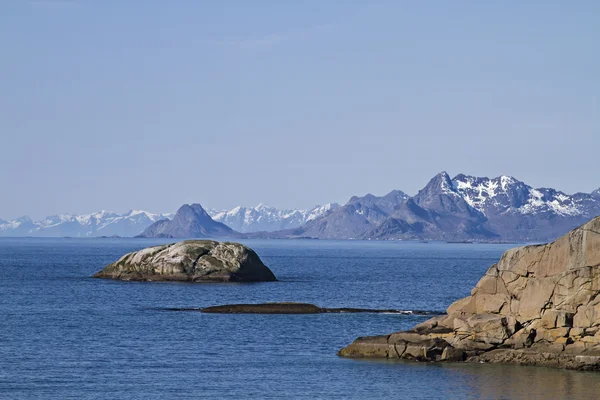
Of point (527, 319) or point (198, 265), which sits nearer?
point (527, 319)

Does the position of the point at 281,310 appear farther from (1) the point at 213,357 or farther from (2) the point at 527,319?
(2) the point at 527,319

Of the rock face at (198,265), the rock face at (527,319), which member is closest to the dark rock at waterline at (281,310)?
the rock face at (527,319)

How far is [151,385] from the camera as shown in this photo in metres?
48.5

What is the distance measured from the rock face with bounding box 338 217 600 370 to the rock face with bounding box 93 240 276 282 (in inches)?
2628

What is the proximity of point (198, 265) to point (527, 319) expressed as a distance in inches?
2909

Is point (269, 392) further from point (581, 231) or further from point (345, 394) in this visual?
point (581, 231)

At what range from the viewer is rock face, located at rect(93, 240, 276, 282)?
404ft

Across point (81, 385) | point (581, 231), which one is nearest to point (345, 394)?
point (81, 385)

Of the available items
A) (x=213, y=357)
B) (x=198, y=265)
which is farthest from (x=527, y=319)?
(x=198, y=265)

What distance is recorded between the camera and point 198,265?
4867 inches

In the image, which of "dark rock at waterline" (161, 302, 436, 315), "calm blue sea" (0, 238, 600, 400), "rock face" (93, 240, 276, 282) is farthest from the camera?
"rock face" (93, 240, 276, 282)

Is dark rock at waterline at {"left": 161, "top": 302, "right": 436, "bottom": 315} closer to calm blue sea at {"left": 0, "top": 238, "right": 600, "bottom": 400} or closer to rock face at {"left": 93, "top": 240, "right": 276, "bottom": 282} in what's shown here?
calm blue sea at {"left": 0, "top": 238, "right": 600, "bottom": 400}

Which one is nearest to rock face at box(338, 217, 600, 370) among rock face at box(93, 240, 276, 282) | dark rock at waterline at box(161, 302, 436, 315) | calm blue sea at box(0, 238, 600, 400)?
calm blue sea at box(0, 238, 600, 400)

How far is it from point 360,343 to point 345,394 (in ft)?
36.0
